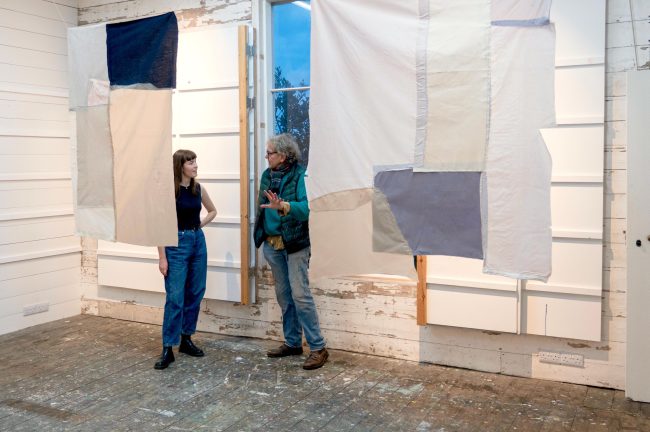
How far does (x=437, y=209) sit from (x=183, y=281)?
2.03m

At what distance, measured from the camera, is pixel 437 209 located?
2629mm

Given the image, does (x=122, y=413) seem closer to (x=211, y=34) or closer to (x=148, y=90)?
(x=148, y=90)

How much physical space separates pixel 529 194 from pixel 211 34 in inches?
117

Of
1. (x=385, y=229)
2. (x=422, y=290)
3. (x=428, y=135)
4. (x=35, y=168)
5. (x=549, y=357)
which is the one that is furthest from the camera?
(x=35, y=168)

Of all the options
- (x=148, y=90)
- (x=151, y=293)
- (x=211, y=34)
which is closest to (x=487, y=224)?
(x=148, y=90)

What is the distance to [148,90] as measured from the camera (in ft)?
11.6

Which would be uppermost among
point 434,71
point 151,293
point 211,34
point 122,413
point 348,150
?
point 211,34

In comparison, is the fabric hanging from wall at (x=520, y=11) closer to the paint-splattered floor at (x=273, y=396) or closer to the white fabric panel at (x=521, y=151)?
the white fabric panel at (x=521, y=151)

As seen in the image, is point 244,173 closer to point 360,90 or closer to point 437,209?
point 360,90

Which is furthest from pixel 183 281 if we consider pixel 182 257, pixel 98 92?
pixel 98 92

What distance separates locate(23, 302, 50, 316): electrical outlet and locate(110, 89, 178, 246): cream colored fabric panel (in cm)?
194

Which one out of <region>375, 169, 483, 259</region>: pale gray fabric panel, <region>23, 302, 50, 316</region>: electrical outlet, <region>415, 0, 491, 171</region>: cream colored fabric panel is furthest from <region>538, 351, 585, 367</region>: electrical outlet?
<region>23, 302, 50, 316</region>: electrical outlet

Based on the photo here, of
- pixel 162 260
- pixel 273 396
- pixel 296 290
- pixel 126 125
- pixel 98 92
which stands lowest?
pixel 273 396

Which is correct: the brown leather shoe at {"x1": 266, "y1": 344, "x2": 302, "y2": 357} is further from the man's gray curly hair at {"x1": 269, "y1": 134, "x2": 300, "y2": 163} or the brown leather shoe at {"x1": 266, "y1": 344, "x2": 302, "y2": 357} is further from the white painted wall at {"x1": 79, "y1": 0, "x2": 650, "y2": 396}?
the man's gray curly hair at {"x1": 269, "y1": 134, "x2": 300, "y2": 163}
